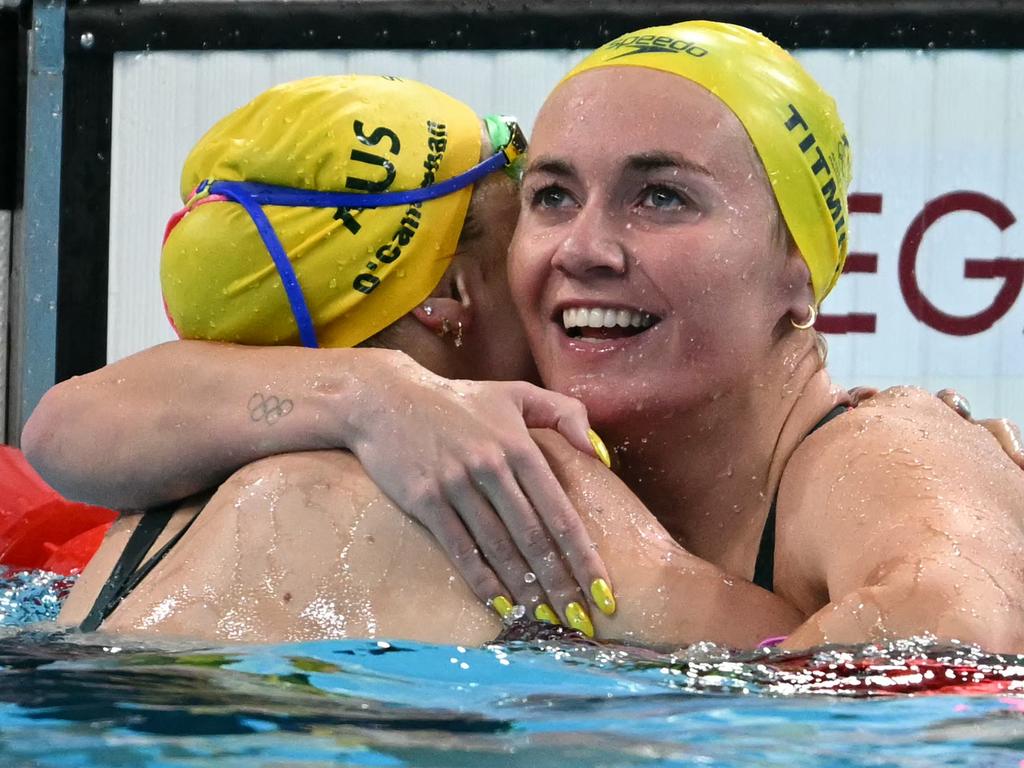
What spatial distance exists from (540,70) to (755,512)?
335 cm

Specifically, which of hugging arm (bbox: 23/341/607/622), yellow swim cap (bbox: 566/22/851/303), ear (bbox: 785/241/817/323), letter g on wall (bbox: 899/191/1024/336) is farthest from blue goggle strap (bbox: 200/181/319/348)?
letter g on wall (bbox: 899/191/1024/336)

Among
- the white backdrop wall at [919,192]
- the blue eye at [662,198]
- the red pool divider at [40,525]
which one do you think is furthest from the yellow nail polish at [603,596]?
the white backdrop wall at [919,192]

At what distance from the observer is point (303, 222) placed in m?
3.01

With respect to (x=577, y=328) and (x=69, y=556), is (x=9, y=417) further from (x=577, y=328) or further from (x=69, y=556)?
(x=577, y=328)

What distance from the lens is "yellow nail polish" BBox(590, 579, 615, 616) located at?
7.90 ft

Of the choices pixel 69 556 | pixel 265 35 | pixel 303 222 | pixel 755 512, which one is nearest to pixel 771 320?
pixel 755 512

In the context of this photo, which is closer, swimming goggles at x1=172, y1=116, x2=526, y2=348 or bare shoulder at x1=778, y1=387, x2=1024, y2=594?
bare shoulder at x1=778, y1=387, x2=1024, y2=594

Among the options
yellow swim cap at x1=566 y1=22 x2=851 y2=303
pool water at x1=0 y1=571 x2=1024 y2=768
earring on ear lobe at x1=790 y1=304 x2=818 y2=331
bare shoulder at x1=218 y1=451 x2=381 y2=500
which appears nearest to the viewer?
pool water at x1=0 y1=571 x2=1024 y2=768

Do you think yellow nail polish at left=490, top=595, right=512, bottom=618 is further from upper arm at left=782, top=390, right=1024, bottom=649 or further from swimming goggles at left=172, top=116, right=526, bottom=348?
swimming goggles at left=172, top=116, right=526, bottom=348

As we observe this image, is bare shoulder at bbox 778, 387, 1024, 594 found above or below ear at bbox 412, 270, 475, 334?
below

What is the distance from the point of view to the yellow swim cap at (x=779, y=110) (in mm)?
2973

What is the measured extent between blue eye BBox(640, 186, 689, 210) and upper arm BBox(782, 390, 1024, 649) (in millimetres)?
512

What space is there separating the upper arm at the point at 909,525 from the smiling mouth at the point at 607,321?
1.29 feet

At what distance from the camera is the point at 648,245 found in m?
2.87
